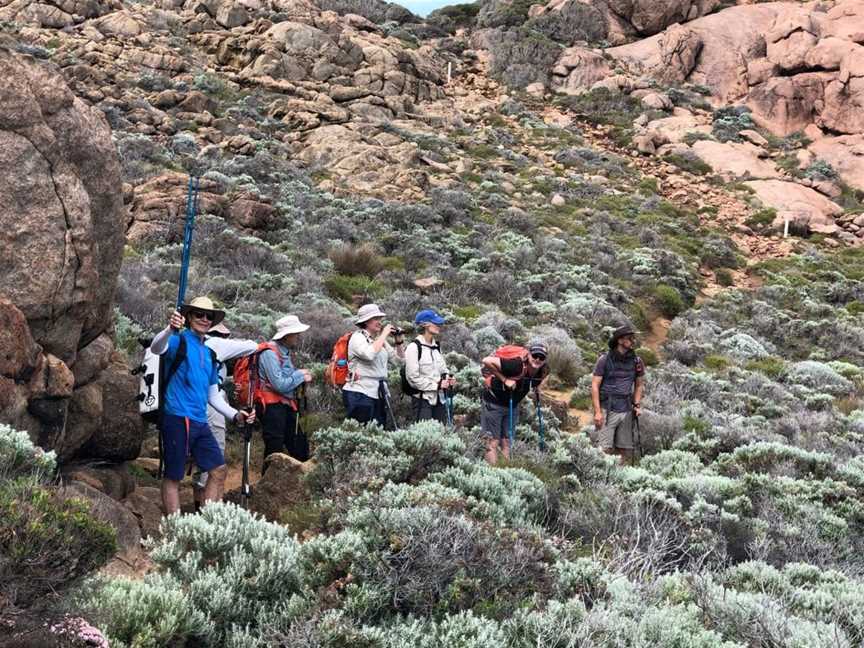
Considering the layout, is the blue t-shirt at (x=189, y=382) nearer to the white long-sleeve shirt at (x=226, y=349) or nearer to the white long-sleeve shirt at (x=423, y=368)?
the white long-sleeve shirt at (x=226, y=349)

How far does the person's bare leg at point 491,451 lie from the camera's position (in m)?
6.54

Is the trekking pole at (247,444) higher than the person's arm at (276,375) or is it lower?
lower

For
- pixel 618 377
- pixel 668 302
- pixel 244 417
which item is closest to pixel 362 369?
pixel 244 417

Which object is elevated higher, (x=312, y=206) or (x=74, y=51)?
(x=74, y=51)

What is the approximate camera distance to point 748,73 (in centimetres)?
3894

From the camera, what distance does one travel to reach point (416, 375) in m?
6.86

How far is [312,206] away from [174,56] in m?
14.4

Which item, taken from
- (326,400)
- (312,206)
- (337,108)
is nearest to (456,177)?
(337,108)

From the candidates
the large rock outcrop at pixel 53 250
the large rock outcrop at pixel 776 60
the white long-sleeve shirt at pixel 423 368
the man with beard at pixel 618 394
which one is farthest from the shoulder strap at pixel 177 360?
the large rock outcrop at pixel 776 60

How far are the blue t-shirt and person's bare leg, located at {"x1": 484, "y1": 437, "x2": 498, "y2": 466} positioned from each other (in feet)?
8.82

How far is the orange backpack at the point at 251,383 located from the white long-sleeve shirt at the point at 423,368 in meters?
1.41

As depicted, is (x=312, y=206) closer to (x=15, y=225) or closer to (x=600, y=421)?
(x=600, y=421)

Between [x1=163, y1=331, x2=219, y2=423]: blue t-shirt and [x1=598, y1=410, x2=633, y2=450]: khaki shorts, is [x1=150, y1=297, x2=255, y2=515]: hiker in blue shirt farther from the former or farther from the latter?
[x1=598, y1=410, x2=633, y2=450]: khaki shorts

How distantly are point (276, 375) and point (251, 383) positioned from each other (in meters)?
0.23
